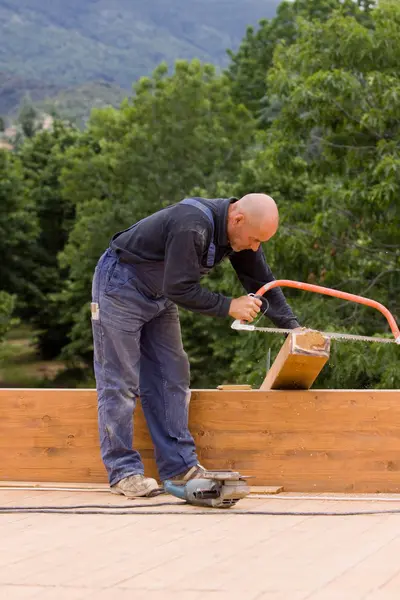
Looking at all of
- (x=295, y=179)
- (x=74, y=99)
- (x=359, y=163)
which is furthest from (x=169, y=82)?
(x=74, y=99)

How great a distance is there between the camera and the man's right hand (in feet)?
14.5

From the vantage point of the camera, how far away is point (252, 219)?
4492 mm

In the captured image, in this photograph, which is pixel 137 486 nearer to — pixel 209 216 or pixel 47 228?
pixel 209 216

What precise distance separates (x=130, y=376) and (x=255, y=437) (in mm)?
670

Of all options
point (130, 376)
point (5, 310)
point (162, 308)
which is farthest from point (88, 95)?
point (130, 376)

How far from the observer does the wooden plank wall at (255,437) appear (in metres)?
4.86

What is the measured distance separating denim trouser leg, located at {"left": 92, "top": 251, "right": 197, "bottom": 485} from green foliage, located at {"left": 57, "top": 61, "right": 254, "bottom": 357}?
82.5 ft

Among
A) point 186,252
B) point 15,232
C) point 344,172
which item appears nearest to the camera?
point 186,252

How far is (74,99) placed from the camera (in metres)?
142

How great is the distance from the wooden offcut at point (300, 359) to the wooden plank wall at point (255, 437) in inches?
2.5

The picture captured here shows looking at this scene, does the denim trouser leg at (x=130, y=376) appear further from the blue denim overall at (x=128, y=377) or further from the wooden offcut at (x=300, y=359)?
the wooden offcut at (x=300, y=359)

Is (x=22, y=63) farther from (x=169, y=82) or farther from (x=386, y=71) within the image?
(x=386, y=71)
